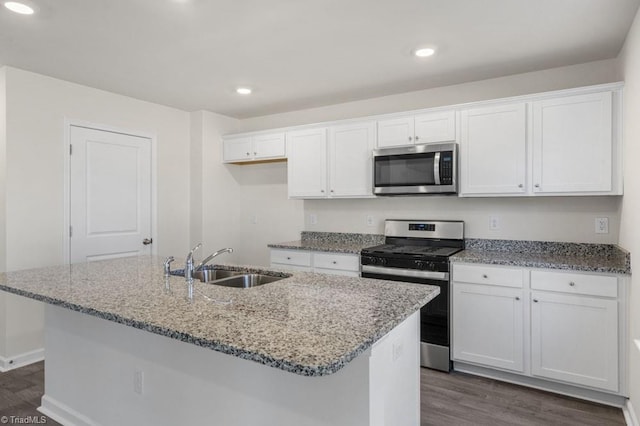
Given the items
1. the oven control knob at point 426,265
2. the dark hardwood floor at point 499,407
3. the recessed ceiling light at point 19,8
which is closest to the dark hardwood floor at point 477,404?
the dark hardwood floor at point 499,407

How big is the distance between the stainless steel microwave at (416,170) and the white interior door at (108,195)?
2387mm

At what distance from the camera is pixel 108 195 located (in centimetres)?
375

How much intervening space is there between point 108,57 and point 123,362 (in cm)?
215

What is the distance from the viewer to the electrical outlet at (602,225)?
291 centimetres

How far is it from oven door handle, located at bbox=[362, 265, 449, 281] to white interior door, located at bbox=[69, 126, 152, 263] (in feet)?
7.79

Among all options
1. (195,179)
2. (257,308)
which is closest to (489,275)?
(257,308)

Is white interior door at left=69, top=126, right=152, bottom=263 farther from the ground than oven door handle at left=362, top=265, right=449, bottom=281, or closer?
farther from the ground

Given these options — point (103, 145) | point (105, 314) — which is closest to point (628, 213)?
point (105, 314)

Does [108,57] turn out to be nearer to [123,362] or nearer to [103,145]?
[103,145]

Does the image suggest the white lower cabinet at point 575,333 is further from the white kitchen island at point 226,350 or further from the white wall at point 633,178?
the white kitchen island at point 226,350

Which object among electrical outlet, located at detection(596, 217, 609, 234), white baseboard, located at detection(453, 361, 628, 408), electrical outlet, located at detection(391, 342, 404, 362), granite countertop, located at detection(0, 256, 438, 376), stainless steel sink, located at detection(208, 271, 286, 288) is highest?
electrical outlet, located at detection(596, 217, 609, 234)

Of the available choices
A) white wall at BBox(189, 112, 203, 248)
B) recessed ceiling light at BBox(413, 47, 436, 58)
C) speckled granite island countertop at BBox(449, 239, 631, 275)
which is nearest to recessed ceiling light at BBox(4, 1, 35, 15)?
white wall at BBox(189, 112, 203, 248)

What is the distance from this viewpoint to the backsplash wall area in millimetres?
2969

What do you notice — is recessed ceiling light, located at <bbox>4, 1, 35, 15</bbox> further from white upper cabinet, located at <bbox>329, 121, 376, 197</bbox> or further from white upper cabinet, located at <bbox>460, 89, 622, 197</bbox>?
white upper cabinet, located at <bbox>460, 89, 622, 197</bbox>
